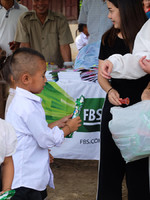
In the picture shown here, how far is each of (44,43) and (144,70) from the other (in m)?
2.92

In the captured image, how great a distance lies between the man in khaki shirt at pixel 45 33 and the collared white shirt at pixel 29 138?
2691mm

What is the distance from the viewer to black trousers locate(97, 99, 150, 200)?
228cm

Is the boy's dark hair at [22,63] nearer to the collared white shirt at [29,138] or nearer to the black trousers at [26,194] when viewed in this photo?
the collared white shirt at [29,138]

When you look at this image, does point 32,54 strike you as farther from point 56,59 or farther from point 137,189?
point 56,59

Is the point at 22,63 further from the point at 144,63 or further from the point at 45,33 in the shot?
the point at 45,33

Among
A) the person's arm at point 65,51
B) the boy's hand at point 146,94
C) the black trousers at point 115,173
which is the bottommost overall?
the black trousers at point 115,173

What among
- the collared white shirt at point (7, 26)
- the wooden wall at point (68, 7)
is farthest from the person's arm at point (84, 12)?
the wooden wall at point (68, 7)

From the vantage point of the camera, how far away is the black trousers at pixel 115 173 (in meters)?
2.28

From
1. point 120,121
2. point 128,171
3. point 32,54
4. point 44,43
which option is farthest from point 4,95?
point 44,43

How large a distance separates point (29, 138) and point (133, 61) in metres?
0.76

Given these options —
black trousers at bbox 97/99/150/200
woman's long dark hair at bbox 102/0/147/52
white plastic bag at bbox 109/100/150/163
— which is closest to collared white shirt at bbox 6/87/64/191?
white plastic bag at bbox 109/100/150/163

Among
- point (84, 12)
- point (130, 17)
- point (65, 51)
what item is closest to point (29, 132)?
point (130, 17)

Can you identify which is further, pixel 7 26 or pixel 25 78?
pixel 7 26

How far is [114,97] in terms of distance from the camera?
2295 mm
